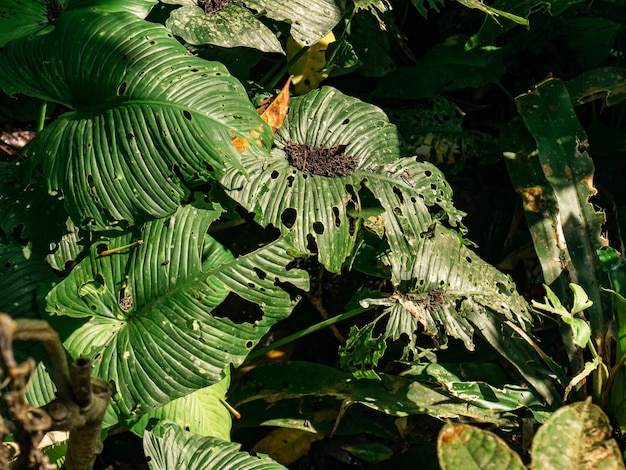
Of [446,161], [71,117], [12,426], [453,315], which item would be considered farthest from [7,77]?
[446,161]

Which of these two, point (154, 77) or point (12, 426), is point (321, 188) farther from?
point (12, 426)

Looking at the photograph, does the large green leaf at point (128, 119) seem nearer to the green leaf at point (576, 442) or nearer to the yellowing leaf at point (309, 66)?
the yellowing leaf at point (309, 66)

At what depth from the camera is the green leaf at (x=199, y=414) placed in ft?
6.36

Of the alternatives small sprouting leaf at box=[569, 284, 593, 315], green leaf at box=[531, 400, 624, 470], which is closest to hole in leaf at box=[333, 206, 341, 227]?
small sprouting leaf at box=[569, 284, 593, 315]

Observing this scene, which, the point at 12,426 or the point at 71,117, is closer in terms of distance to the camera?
the point at 12,426

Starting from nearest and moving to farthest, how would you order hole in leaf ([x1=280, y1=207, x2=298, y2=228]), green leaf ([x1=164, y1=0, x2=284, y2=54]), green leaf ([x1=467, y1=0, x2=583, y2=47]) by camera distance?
green leaf ([x1=164, y1=0, x2=284, y2=54]) < hole in leaf ([x1=280, y1=207, x2=298, y2=228]) < green leaf ([x1=467, y1=0, x2=583, y2=47])

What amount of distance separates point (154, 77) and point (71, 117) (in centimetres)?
25

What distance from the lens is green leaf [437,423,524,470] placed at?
112cm

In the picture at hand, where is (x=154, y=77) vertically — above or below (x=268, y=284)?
above

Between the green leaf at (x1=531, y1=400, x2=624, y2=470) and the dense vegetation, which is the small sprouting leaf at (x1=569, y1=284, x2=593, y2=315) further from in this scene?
the green leaf at (x1=531, y1=400, x2=624, y2=470)

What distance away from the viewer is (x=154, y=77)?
178cm

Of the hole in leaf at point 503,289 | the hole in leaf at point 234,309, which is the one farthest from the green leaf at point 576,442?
the hole in leaf at point 234,309

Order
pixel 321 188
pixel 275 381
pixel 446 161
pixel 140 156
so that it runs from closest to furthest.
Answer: pixel 140 156 < pixel 321 188 < pixel 275 381 < pixel 446 161

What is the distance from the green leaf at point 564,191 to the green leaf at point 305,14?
2.61 feet
